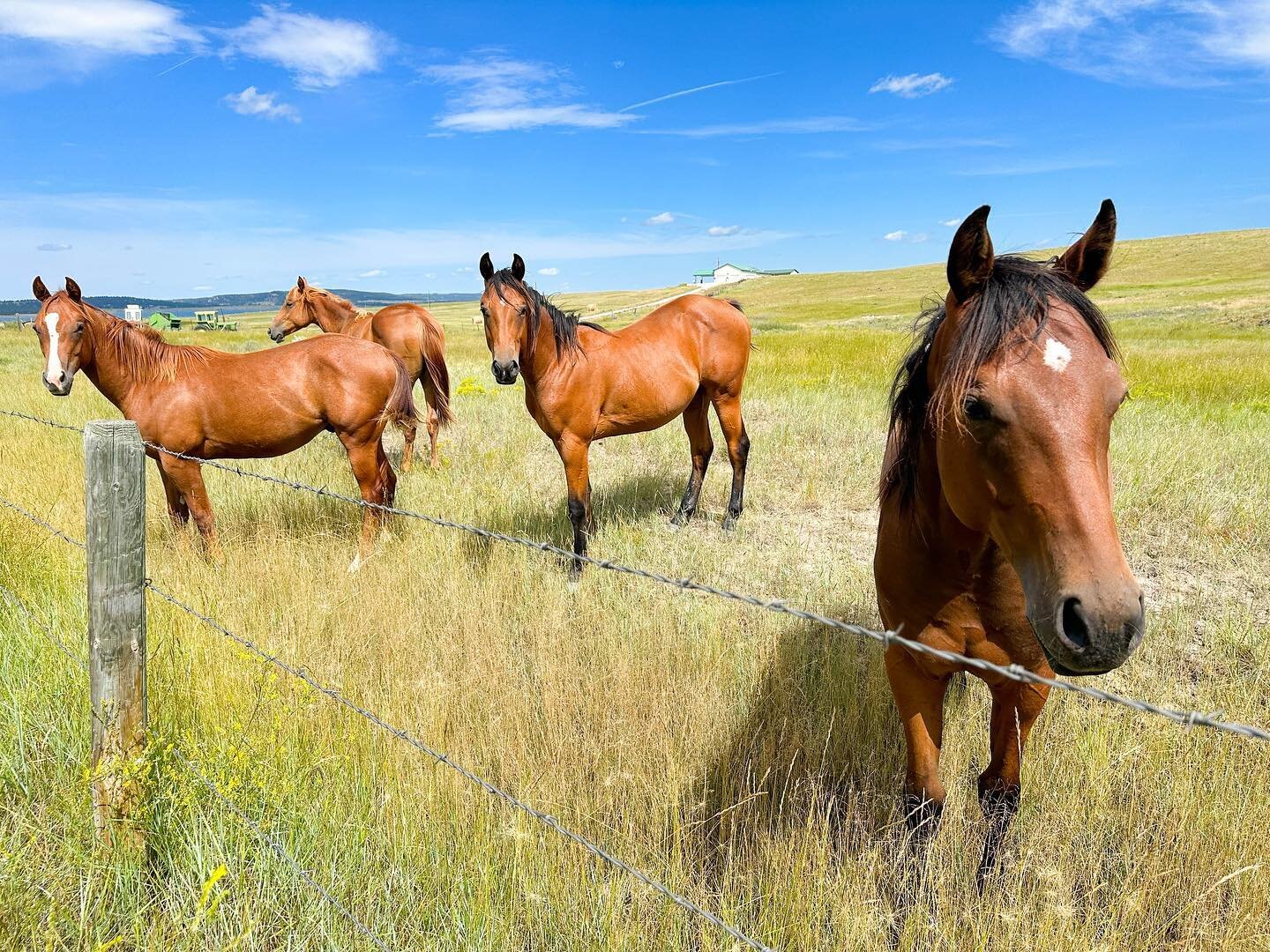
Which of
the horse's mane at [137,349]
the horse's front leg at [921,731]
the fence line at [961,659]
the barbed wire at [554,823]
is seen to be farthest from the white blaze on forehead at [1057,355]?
the horse's mane at [137,349]

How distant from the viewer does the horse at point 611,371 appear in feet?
16.3

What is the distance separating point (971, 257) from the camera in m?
1.81

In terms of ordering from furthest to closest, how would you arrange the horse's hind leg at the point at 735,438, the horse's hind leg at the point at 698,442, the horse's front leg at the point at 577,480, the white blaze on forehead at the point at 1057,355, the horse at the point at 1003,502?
the horse's hind leg at the point at 698,442 → the horse's hind leg at the point at 735,438 → the horse's front leg at the point at 577,480 → the white blaze on forehead at the point at 1057,355 → the horse at the point at 1003,502

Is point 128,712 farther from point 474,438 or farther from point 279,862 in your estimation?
point 474,438

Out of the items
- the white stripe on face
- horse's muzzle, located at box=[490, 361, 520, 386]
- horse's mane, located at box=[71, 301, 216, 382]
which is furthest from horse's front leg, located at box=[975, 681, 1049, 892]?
the white stripe on face

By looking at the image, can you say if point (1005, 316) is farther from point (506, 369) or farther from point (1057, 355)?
point (506, 369)

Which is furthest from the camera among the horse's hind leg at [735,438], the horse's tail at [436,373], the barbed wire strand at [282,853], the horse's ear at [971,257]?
the horse's tail at [436,373]

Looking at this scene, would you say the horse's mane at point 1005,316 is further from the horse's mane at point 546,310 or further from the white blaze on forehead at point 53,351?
the white blaze on forehead at point 53,351

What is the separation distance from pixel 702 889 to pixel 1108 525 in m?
1.57

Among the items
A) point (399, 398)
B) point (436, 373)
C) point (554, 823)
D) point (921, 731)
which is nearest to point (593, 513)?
point (399, 398)

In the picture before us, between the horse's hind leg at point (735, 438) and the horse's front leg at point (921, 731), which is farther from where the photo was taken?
the horse's hind leg at point (735, 438)

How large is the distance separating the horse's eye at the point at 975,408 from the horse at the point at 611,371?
3.50 metres

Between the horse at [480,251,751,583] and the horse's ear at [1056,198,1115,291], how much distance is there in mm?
3449

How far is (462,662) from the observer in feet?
11.6
